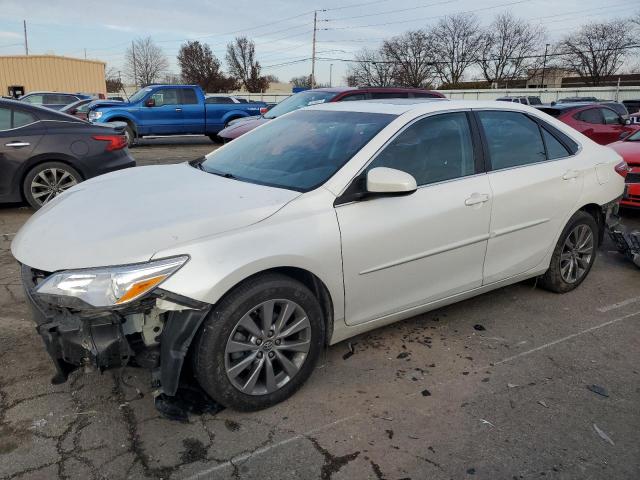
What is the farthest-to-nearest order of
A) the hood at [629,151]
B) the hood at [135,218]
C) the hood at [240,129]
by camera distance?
the hood at [240,129] → the hood at [629,151] → the hood at [135,218]

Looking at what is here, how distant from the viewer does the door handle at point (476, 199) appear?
3541 millimetres

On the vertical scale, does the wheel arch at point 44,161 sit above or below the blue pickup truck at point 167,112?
below

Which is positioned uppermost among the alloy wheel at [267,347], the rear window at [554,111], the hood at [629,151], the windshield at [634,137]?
the rear window at [554,111]

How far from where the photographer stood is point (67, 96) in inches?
794

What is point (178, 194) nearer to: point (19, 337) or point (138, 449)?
point (138, 449)

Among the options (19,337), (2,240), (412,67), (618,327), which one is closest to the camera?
(19,337)

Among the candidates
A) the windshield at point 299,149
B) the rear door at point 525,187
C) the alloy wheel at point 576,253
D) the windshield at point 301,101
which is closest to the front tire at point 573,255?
the alloy wheel at point 576,253

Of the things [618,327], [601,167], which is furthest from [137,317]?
[601,167]

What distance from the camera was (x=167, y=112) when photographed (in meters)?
16.4

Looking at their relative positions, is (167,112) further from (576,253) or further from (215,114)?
(576,253)

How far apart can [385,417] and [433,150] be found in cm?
175

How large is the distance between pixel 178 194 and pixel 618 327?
10.9 ft

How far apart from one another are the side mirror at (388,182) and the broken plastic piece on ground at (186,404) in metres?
1.44

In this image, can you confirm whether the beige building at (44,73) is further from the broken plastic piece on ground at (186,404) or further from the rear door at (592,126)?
the broken plastic piece on ground at (186,404)
